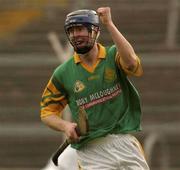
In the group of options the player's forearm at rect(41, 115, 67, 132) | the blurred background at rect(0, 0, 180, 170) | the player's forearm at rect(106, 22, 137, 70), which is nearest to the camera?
the player's forearm at rect(106, 22, 137, 70)

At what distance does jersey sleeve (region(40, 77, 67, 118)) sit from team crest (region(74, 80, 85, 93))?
0.14 m

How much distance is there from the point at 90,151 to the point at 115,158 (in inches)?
6.8

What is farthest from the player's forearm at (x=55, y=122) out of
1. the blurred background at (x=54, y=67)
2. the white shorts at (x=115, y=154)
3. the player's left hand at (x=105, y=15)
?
the blurred background at (x=54, y=67)

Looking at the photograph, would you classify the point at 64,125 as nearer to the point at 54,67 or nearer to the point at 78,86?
the point at 78,86

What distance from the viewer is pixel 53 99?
17.0ft

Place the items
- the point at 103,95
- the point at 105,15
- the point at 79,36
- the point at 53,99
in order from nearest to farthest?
the point at 105,15 < the point at 79,36 < the point at 103,95 < the point at 53,99

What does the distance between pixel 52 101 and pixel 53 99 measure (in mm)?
16

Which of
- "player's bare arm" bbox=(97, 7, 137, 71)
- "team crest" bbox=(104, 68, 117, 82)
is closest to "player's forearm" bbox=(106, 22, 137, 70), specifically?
"player's bare arm" bbox=(97, 7, 137, 71)

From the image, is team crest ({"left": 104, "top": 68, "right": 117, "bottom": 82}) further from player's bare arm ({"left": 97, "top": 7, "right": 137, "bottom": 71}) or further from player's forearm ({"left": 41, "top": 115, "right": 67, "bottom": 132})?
player's forearm ({"left": 41, "top": 115, "right": 67, "bottom": 132})

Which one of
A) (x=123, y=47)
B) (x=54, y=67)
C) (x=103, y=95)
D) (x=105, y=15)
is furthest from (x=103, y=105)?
(x=54, y=67)

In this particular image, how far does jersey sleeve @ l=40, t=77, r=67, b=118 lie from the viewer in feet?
16.9

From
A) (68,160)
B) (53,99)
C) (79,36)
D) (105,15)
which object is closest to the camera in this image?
(105,15)

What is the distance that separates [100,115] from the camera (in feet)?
16.4

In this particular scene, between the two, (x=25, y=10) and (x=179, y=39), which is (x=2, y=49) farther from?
(x=179, y=39)
